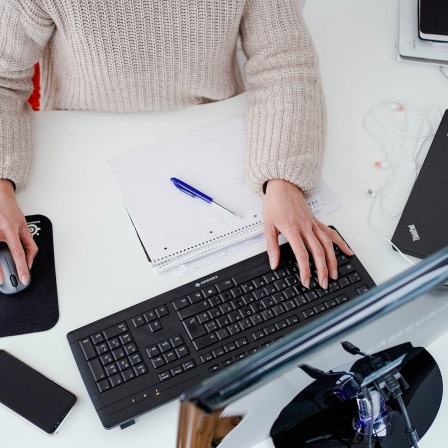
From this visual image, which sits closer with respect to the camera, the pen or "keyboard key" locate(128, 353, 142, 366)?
"keyboard key" locate(128, 353, 142, 366)

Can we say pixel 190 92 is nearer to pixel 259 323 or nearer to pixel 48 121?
pixel 48 121

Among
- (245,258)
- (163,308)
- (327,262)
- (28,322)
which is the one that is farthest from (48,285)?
(327,262)

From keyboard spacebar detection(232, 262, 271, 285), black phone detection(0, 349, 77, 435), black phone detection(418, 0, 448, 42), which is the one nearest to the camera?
black phone detection(0, 349, 77, 435)

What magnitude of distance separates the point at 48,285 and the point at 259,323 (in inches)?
11.8

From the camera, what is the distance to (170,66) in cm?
102

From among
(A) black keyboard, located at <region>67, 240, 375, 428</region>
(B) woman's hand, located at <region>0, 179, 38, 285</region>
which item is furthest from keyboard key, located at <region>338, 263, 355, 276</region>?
(B) woman's hand, located at <region>0, 179, 38, 285</region>

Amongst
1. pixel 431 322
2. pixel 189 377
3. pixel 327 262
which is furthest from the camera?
pixel 327 262

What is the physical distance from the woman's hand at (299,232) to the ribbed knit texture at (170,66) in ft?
0.09

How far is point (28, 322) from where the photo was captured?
33.0 inches

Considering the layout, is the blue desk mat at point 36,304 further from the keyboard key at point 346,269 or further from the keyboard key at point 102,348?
the keyboard key at point 346,269

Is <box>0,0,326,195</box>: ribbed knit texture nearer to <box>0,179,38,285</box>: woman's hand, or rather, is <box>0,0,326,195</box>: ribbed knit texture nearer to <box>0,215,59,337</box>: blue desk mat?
<box>0,179,38,285</box>: woman's hand

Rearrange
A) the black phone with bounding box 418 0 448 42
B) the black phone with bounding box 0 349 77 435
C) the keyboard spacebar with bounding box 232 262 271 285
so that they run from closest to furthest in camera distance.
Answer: the black phone with bounding box 0 349 77 435 < the keyboard spacebar with bounding box 232 262 271 285 < the black phone with bounding box 418 0 448 42

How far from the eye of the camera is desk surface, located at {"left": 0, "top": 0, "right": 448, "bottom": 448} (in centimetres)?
79

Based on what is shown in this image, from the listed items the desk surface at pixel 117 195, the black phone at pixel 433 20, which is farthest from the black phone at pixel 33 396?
the black phone at pixel 433 20
